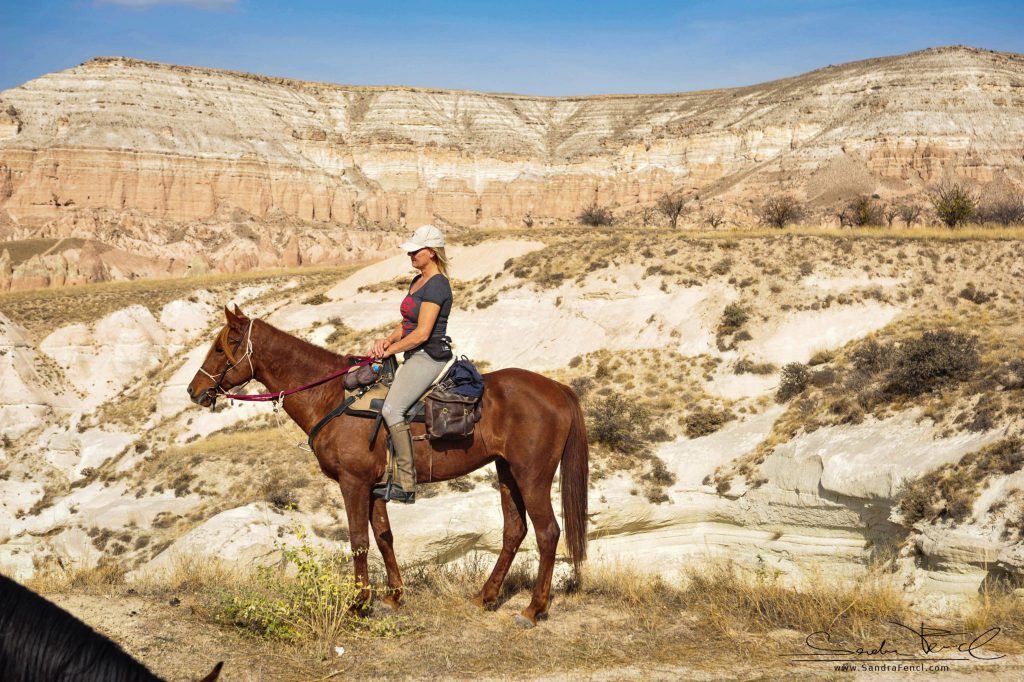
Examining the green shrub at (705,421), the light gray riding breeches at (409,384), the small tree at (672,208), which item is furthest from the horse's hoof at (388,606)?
the small tree at (672,208)

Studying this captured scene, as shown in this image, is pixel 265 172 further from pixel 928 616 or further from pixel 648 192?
pixel 928 616

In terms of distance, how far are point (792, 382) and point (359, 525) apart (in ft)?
47.3

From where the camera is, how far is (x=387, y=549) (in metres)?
8.23

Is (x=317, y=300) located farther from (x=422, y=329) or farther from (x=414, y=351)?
(x=422, y=329)

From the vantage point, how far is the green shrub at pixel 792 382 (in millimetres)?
19500

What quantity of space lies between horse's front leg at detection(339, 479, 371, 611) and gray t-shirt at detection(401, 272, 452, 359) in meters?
1.46

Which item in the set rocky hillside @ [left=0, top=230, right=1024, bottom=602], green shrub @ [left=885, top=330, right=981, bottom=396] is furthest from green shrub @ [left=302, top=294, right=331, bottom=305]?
green shrub @ [left=885, top=330, right=981, bottom=396]

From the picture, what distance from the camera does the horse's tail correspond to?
8.62 metres

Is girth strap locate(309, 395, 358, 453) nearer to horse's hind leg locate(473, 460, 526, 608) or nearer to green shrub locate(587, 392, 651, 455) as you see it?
horse's hind leg locate(473, 460, 526, 608)

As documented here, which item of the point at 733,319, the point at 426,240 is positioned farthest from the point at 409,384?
the point at 733,319

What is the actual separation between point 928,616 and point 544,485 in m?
3.89

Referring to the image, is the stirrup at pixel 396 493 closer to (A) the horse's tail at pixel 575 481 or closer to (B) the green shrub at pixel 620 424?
(A) the horse's tail at pixel 575 481

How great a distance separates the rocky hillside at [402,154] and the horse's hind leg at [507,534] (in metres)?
64.8

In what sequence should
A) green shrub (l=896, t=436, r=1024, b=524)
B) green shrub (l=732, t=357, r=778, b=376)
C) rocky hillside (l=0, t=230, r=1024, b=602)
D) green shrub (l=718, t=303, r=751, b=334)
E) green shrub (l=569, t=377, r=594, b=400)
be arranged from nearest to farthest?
1. green shrub (l=896, t=436, r=1024, b=524)
2. rocky hillside (l=0, t=230, r=1024, b=602)
3. green shrub (l=732, t=357, r=778, b=376)
4. green shrub (l=569, t=377, r=594, b=400)
5. green shrub (l=718, t=303, r=751, b=334)
